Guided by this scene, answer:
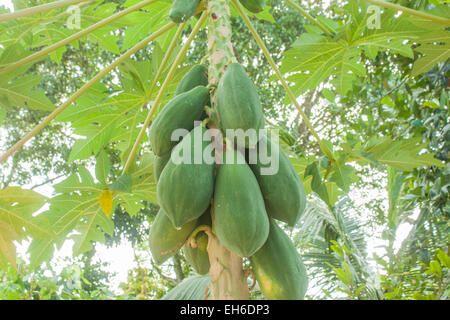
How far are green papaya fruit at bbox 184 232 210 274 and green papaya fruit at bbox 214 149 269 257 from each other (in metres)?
0.17

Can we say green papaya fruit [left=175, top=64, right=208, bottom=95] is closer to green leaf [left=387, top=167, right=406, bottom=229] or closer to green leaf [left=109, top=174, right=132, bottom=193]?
green leaf [left=109, top=174, right=132, bottom=193]

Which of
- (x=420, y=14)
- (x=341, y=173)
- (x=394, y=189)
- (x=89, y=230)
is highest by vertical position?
(x=420, y=14)

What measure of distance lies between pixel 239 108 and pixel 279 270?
0.42m

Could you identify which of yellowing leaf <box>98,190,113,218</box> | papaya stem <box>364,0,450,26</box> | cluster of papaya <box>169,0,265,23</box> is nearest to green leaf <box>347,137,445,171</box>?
papaya stem <box>364,0,450,26</box>

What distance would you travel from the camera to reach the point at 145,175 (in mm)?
1623

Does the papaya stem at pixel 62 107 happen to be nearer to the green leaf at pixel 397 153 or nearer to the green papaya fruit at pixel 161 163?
the green papaya fruit at pixel 161 163

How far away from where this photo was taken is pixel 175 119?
1.11 metres

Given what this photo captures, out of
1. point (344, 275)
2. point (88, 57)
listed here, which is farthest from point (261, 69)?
point (344, 275)

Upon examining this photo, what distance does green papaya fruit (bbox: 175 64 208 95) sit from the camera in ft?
4.28

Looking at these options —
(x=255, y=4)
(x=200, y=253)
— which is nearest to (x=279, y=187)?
(x=200, y=253)

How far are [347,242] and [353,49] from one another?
2955mm

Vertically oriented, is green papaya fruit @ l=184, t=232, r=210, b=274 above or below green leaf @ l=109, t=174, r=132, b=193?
below

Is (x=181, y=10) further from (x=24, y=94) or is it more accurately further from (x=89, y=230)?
(x=89, y=230)
